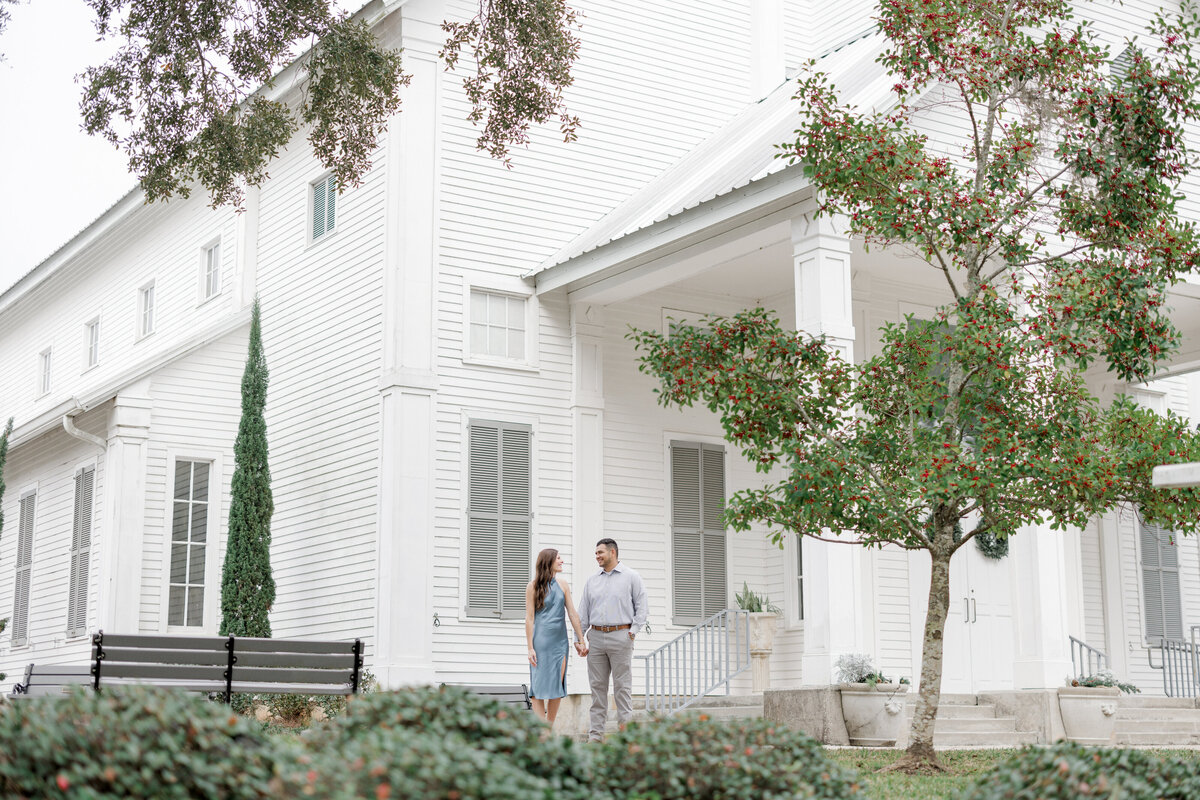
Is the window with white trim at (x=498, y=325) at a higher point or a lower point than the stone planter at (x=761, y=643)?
higher

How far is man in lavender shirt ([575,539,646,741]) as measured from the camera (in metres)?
10.8

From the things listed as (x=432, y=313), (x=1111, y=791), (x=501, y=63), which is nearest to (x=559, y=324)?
(x=432, y=313)

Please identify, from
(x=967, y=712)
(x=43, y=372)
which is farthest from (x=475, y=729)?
(x=43, y=372)

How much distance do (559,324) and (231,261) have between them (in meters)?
5.52

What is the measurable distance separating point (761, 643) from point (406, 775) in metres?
12.2

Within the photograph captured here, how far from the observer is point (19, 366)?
2798 centimetres

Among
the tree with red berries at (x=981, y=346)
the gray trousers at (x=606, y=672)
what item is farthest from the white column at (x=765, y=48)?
the gray trousers at (x=606, y=672)

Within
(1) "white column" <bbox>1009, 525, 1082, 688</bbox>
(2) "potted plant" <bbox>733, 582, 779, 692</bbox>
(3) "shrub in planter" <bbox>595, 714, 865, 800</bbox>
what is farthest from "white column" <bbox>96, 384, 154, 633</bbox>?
(3) "shrub in planter" <bbox>595, 714, 865, 800</bbox>

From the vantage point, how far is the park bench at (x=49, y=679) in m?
12.4

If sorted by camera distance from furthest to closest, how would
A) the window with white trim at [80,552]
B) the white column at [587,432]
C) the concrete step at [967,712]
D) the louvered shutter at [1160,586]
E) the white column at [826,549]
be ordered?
1. the louvered shutter at [1160,586]
2. the window with white trim at [80,552]
3. the white column at [587,432]
4. the concrete step at [967,712]
5. the white column at [826,549]

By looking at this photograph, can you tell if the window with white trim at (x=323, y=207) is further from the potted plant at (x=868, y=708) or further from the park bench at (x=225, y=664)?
the potted plant at (x=868, y=708)

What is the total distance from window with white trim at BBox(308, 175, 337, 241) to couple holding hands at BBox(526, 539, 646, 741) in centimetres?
744

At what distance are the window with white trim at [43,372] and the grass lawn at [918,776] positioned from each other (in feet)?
64.9

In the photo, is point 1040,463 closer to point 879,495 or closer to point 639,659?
point 879,495
